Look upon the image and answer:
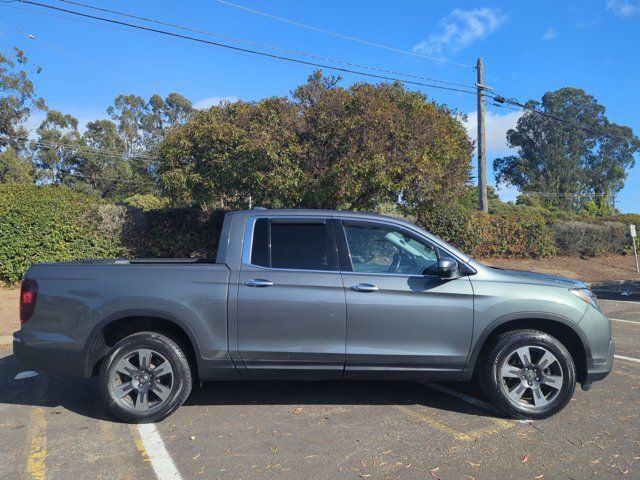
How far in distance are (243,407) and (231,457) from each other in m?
1.01

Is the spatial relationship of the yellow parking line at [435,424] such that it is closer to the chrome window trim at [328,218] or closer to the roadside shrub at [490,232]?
the chrome window trim at [328,218]

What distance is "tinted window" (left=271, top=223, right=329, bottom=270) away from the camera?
14.6 ft

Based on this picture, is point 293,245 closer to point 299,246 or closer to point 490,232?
point 299,246

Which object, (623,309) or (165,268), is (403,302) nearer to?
(165,268)

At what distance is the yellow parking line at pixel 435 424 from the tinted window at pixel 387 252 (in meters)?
1.28

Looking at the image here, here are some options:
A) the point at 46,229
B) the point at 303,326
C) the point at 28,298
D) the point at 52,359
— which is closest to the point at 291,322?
the point at 303,326

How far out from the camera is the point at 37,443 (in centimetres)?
398

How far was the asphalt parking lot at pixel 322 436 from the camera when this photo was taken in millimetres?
3523

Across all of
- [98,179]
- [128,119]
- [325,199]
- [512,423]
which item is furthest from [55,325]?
[128,119]

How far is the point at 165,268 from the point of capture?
14.4ft

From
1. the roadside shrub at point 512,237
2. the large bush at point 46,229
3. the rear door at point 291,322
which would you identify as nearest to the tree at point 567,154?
the roadside shrub at point 512,237

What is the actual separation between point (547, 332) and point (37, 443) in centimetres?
441

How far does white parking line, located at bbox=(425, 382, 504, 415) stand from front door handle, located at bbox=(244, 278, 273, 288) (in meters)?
2.25

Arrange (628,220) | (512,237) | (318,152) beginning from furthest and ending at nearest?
1. (628,220)
2. (512,237)
3. (318,152)
